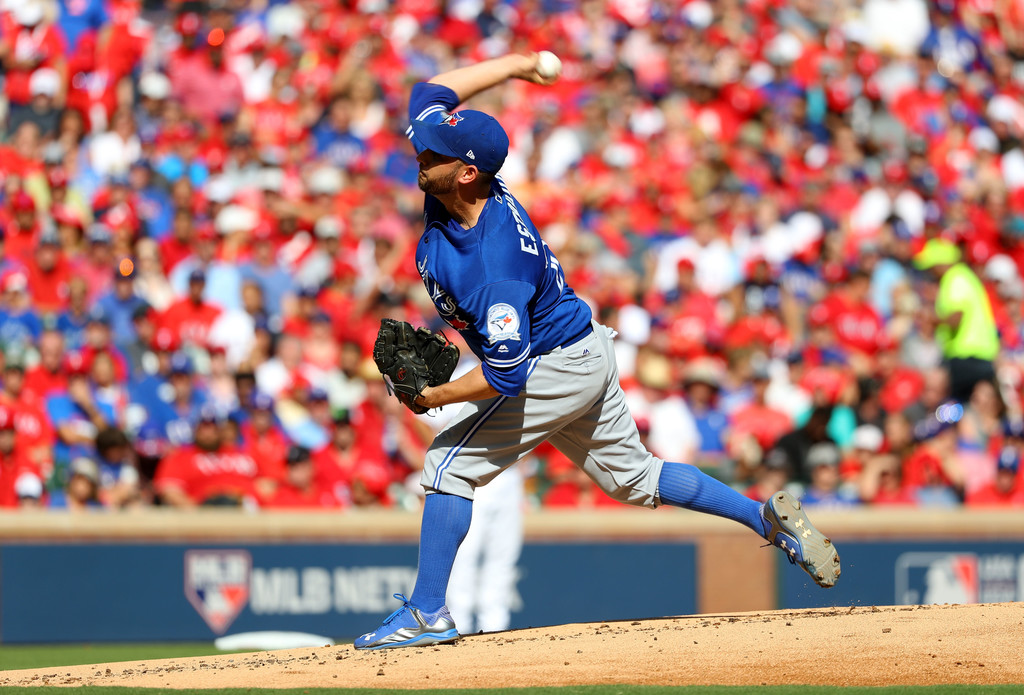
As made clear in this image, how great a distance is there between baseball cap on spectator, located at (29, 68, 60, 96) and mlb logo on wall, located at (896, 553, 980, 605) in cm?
869

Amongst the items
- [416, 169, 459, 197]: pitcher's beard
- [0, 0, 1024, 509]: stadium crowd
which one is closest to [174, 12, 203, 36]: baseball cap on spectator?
[0, 0, 1024, 509]: stadium crowd

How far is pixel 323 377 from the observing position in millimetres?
9594

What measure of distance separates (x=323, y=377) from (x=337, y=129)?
3.64 metres

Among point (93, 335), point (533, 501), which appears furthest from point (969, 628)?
point (93, 335)

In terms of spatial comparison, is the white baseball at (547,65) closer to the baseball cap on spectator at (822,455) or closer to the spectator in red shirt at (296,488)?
the spectator in red shirt at (296,488)

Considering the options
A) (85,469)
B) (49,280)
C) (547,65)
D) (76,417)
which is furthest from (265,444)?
(547,65)

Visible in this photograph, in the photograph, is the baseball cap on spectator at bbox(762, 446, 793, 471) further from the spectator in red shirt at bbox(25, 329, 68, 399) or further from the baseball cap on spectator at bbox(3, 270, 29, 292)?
the baseball cap on spectator at bbox(3, 270, 29, 292)

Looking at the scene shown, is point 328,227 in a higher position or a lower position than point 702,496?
higher

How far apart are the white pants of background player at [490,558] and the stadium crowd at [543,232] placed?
110 cm

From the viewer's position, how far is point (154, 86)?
12.4 meters

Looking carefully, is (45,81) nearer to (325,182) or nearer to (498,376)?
(325,182)

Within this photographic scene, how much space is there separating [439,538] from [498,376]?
656 millimetres

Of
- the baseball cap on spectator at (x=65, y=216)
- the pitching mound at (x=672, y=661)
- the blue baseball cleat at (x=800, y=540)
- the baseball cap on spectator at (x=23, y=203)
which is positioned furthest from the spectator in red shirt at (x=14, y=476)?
the blue baseball cleat at (x=800, y=540)

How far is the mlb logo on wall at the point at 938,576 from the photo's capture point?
28.1 ft
